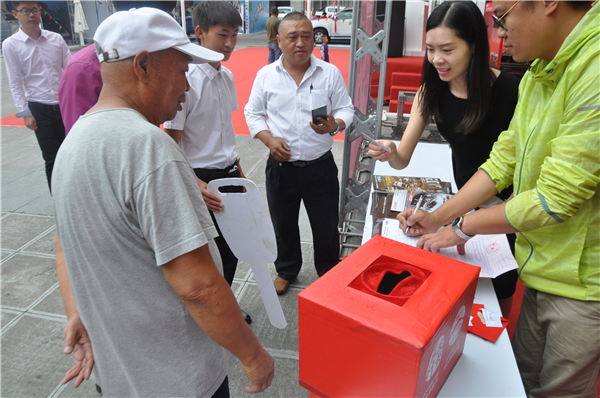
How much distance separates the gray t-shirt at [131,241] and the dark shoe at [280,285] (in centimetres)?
171

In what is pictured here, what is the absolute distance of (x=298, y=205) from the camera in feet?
9.12

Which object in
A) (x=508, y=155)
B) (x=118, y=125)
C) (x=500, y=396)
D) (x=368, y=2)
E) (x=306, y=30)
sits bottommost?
(x=500, y=396)

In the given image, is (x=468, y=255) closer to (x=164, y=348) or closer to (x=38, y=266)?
(x=164, y=348)

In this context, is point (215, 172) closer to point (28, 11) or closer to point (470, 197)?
point (470, 197)

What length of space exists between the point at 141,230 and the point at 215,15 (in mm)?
1646

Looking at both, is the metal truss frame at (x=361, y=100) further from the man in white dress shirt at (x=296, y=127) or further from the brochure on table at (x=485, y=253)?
the brochure on table at (x=485, y=253)

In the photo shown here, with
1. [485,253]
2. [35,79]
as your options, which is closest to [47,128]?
[35,79]

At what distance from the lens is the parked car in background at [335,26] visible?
1634cm

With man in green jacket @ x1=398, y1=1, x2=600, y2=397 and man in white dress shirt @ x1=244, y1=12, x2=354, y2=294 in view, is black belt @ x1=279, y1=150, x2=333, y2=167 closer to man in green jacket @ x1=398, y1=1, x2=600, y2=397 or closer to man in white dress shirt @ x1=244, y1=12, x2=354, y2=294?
man in white dress shirt @ x1=244, y1=12, x2=354, y2=294

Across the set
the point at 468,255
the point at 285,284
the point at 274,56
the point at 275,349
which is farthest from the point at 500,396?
the point at 274,56

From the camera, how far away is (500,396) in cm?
109

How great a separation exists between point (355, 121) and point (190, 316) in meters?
2.35

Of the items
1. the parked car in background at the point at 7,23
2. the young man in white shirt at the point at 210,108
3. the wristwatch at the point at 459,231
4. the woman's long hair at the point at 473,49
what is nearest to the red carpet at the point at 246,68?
the young man in white shirt at the point at 210,108

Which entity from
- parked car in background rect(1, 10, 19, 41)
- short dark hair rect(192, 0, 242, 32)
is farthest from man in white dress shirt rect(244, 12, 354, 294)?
parked car in background rect(1, 10, 19, 41)
